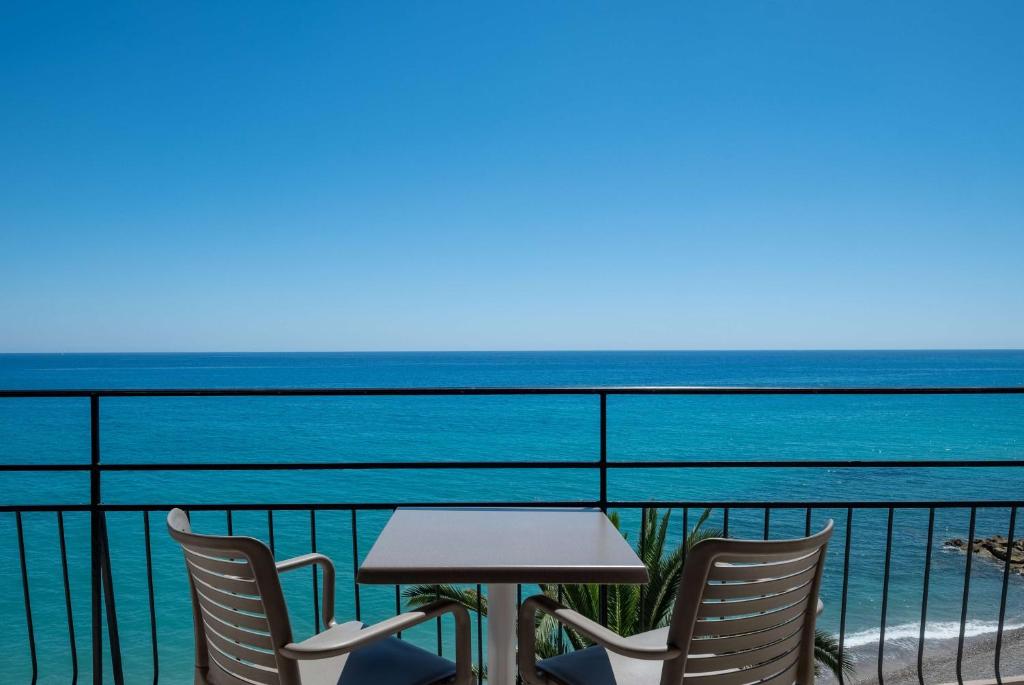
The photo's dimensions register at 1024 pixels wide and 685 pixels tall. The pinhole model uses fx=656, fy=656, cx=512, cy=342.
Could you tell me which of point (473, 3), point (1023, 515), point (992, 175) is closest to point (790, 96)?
point (473, 3)

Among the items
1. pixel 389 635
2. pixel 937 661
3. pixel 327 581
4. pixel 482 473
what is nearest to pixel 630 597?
pixel 327 581

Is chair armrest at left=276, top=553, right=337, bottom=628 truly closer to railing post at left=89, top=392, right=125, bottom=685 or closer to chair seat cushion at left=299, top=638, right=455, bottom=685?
chair seat cushion at left=299, top=638, right=455, bottom=685

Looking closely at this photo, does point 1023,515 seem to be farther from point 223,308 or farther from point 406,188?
point 223,308

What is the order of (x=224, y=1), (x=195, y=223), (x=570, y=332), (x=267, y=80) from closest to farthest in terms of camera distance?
(x=224, y=1) < (x=267, y=80) < (x=195, y=223) < (x=570, y=332)

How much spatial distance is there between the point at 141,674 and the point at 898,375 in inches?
2354

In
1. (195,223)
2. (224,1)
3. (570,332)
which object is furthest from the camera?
(570,332)

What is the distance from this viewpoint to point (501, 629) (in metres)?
1.75

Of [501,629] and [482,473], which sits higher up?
[501,629]

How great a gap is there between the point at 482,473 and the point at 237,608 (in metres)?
27.8

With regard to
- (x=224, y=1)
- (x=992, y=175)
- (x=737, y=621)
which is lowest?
(x=737, y=621)

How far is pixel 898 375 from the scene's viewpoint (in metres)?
56.3

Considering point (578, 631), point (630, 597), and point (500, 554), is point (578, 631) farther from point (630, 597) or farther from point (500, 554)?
point (630, 597)

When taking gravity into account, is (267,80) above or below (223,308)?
above

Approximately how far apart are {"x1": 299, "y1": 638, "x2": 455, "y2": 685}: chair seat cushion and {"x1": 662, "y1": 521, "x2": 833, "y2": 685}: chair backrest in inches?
23.4
